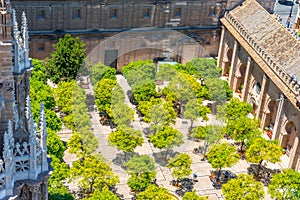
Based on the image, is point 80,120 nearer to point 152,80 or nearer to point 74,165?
point 74,165

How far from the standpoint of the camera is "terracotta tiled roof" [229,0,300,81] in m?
70.2

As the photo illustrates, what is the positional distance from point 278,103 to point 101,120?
2367 centimetres

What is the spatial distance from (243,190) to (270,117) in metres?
22.0

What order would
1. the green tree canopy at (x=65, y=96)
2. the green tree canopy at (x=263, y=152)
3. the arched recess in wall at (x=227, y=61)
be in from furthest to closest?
the arched recess in wall at (x=227, y=61) < the green tree canopy at (x=65, y=96) < the green tree canopy at (x=263, y=152)

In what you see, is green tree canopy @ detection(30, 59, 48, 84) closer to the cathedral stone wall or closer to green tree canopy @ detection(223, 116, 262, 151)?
the cathedral stone wall

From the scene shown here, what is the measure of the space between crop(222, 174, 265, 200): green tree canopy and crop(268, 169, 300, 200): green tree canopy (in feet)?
8.43

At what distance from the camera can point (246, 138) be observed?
224ft

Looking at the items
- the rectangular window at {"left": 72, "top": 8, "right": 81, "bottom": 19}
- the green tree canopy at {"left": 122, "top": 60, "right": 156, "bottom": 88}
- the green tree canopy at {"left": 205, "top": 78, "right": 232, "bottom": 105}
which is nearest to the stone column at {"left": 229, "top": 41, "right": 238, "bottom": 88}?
the green tree canopy at {"left": 205, "top": 78, "right": 232, "bottom": 105}

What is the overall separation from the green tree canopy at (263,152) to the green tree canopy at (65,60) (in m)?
28.0

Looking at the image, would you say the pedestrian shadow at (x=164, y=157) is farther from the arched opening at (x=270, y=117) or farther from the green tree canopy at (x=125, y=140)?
the arched opening at (x=270, y=117)

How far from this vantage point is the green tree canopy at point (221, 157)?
6178 centimetres

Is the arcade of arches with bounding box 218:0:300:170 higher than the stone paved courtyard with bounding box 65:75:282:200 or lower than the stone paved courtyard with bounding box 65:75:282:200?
higher

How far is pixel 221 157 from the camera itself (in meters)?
62.0

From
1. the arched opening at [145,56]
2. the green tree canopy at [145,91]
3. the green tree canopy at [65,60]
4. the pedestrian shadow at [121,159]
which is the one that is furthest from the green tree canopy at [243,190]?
the arched opening at [145,56]
